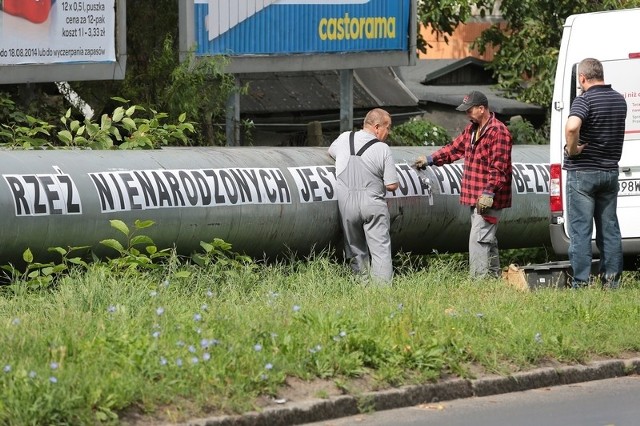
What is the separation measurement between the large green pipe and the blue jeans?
2029 mm

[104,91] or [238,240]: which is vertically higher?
[104,91]

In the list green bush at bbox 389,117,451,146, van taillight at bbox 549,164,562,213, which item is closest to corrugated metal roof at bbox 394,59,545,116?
green bush at bbox 389,117,451,146

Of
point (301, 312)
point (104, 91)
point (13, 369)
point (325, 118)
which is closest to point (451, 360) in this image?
point (301, 312)

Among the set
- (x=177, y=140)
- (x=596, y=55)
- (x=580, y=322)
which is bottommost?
(x=580, y=322)

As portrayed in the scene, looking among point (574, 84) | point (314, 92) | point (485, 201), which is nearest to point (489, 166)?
point (485, 201)

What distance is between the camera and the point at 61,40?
1287 cm

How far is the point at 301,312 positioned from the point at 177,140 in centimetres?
541

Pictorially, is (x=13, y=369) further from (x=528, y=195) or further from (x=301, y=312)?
(x=528, y=195)

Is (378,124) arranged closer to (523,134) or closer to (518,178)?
(518,178)

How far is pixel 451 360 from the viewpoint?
7770mm

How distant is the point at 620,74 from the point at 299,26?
4.52 meters

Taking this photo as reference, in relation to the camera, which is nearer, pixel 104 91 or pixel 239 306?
pixel 239 306

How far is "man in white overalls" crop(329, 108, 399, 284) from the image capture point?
37.2 ft

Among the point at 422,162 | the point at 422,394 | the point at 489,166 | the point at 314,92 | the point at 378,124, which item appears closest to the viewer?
the point at 422,394
